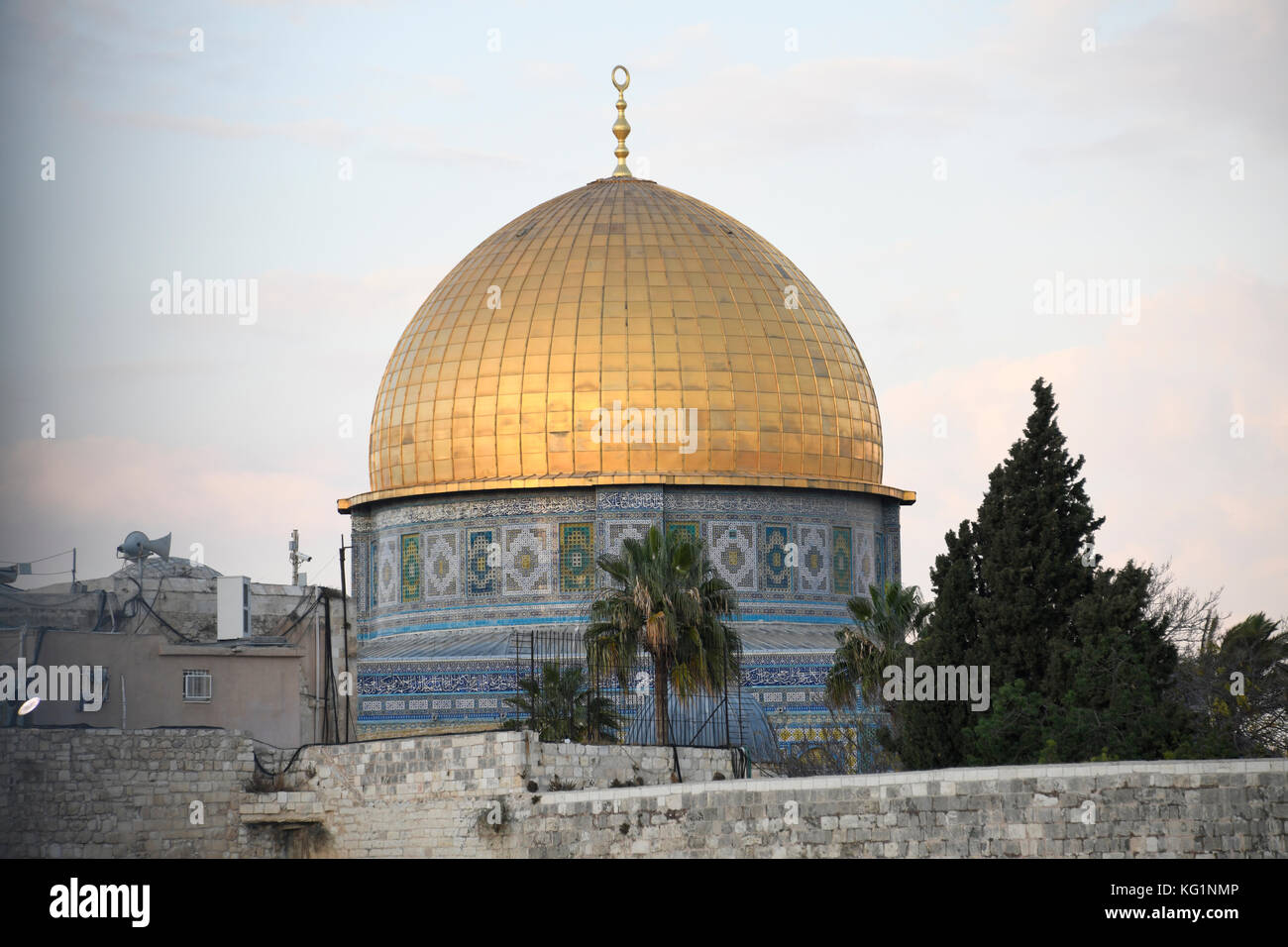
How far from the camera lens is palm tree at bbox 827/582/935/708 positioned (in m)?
27.4

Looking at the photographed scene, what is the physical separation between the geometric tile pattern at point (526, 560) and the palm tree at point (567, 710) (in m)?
7.40

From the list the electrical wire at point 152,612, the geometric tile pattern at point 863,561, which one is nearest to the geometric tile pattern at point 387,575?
the electrical wire at point 152,612

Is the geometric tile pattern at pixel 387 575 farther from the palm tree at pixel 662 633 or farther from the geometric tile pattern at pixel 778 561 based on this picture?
the palm tree at pixel 662 633

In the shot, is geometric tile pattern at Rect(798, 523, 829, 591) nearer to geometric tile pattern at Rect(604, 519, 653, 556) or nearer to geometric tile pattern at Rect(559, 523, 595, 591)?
geometric tile pattern at Rect(604, 519, 653, 556)

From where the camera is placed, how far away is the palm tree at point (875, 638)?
27.4 metres

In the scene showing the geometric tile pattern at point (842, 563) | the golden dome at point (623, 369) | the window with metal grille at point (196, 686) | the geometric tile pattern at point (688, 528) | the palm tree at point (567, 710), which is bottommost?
the palm tree at point (567, 710)

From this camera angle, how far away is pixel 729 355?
119 ft

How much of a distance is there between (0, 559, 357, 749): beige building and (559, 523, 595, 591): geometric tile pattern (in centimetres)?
343

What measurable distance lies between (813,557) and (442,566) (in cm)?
562

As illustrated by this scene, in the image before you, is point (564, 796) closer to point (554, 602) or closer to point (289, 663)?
point (289, 663)

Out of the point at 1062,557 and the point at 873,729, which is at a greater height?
the point at 1062,557

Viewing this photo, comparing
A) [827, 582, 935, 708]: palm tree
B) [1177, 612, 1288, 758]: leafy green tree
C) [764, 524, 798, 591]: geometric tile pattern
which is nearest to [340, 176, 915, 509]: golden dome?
[764, 524, 798, 591]: geometric tile pattern
